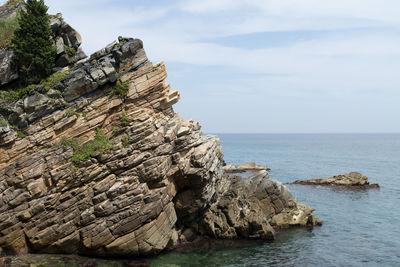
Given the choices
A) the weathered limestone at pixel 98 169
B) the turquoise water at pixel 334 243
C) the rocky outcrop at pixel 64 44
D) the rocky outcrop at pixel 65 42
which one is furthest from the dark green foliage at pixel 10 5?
the turquoise water at pixel 334 243

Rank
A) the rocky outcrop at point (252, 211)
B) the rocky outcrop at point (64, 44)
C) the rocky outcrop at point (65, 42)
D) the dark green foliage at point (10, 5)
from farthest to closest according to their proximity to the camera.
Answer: the dark green foliage at point (10, 5) < the rocky outcrop at point (252, 211) < the rocky outcrop at point (65, 42) < the rocky outcrop at point (64, 44)

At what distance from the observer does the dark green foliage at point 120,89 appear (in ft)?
105

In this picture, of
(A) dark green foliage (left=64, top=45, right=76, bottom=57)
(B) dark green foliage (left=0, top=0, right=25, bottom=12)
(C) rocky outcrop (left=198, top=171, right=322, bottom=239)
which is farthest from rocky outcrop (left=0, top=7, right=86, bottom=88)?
(C) rocky outcrop (left=198, top=171, right=322, bottom=239)

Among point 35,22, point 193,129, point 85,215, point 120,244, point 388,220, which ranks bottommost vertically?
point 388,220

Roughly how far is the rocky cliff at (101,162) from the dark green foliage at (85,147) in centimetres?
8

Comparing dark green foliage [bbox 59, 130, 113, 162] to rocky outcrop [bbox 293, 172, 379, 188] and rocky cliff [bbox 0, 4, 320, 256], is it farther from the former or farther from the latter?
rocky outcrop [bbox 293, 172, 379, 188]

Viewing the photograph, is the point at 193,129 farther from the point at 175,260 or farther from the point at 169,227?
the point at 175,260

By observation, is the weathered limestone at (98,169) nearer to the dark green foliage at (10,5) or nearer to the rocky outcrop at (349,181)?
the dark green foliage at (10,5)

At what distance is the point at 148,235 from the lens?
30297mm

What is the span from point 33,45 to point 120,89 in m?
8.90

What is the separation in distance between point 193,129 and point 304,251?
16.7 metres

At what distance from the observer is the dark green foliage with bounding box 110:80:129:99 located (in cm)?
3200

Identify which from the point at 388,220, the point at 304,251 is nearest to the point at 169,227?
the point at 304,251

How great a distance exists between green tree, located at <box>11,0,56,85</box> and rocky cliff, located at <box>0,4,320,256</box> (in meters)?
1.84
